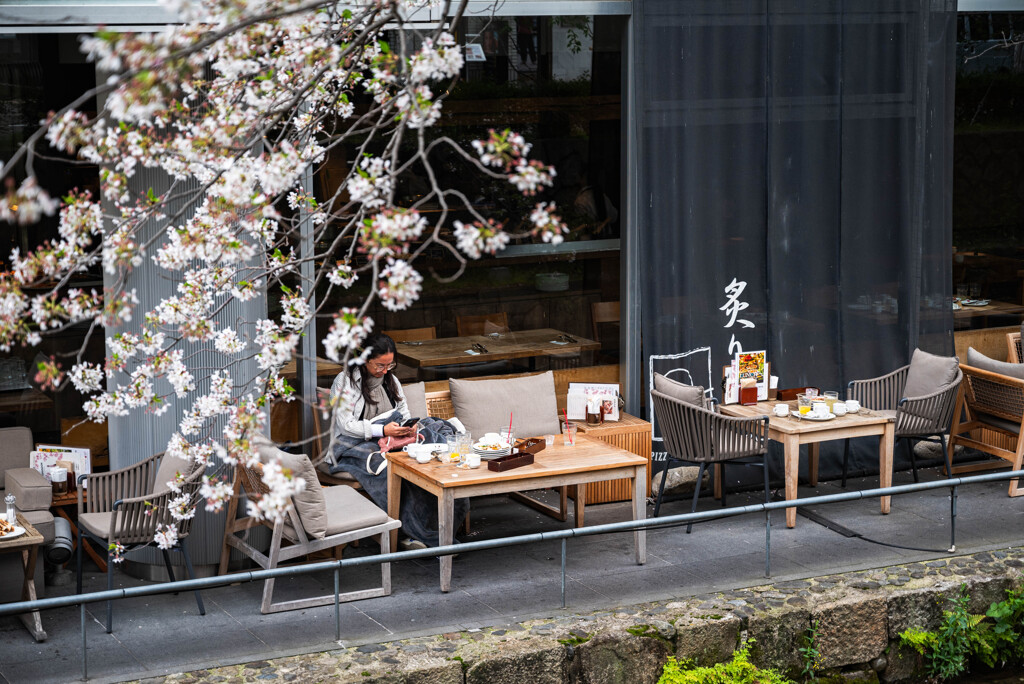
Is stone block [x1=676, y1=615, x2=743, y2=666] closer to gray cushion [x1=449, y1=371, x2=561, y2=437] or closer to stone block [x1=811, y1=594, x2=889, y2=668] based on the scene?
stone block [x1=811, y1=594, x2=889, y2=668]

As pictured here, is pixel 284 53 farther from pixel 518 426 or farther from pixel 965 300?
pixel 965 300

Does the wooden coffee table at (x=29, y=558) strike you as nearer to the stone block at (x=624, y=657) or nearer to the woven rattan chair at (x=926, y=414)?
the stone block at (x=624, y=657)

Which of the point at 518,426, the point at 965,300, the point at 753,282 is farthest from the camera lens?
the point at 965,300

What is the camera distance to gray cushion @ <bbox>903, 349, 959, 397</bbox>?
29.2ft

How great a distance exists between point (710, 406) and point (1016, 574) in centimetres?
222

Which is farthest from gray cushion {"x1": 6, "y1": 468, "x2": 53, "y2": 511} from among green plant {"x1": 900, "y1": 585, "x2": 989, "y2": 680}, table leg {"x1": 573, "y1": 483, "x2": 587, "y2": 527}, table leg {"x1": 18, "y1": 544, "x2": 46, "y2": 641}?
green plant {"x1": 900, "y1": 585, "x2": 989, "y2": 680}

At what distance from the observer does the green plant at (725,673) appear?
6391 millimetres

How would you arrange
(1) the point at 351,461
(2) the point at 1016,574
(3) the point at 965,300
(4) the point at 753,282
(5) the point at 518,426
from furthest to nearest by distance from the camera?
1. (3) the point at 965,300
2. (4) the point at 753,282
3. (5) the point at 518,426
4. (1) the point at 351,461
5. (2) the point at 1016,574

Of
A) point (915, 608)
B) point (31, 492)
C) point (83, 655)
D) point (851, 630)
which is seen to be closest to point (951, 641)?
point (915, 608)

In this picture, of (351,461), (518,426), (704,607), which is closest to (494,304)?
(518,426)

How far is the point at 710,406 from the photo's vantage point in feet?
28.4

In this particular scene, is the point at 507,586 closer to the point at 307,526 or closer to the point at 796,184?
the point at 307,526

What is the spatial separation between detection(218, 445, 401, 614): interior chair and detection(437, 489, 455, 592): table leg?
0.27m

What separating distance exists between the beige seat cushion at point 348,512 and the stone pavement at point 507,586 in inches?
11.8
